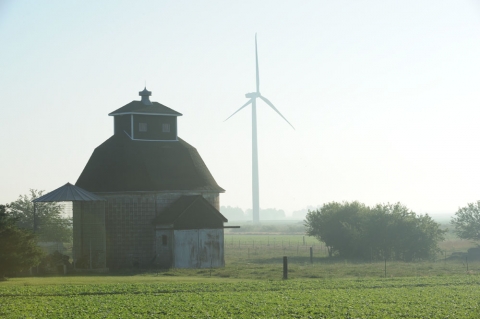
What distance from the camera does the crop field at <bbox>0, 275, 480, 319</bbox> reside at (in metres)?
24.9

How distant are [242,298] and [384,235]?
35.0 m

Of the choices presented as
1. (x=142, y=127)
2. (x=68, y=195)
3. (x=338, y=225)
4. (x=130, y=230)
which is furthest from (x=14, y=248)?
(x=338, y=225)

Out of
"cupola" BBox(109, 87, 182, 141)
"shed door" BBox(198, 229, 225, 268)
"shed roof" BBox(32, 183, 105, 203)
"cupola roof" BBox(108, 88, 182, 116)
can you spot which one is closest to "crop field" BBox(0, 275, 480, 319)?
"shed roof" BBox(32, 183, 105, 203)

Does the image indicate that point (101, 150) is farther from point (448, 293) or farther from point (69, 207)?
point (448, 293)

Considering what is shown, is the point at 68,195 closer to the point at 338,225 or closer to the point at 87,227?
the point at 87,227

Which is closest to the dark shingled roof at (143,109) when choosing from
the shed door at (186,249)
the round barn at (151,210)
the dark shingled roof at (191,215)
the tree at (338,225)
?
the round barn at (151,210)

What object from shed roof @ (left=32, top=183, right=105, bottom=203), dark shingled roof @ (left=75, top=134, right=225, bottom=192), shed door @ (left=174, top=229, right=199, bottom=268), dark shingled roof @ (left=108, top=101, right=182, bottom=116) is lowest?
shed door @ (left=174, top=229, right=199, bottom=268)

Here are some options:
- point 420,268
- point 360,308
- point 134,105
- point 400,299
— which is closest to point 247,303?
point 360,308

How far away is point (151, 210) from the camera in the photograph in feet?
155

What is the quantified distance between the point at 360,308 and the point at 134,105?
29324 millimetres

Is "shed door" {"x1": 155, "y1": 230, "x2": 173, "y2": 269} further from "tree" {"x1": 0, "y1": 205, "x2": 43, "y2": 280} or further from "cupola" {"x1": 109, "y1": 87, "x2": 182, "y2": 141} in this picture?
"tree" {"x1": 0, "y1": 205, "x2": 43, "y2": 280}

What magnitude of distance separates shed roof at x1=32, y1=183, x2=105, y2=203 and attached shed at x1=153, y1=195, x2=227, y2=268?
469 cm

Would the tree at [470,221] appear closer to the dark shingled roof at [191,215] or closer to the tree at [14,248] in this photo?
the dark shingled roof at [191,215]

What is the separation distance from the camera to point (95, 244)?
4581 cm
